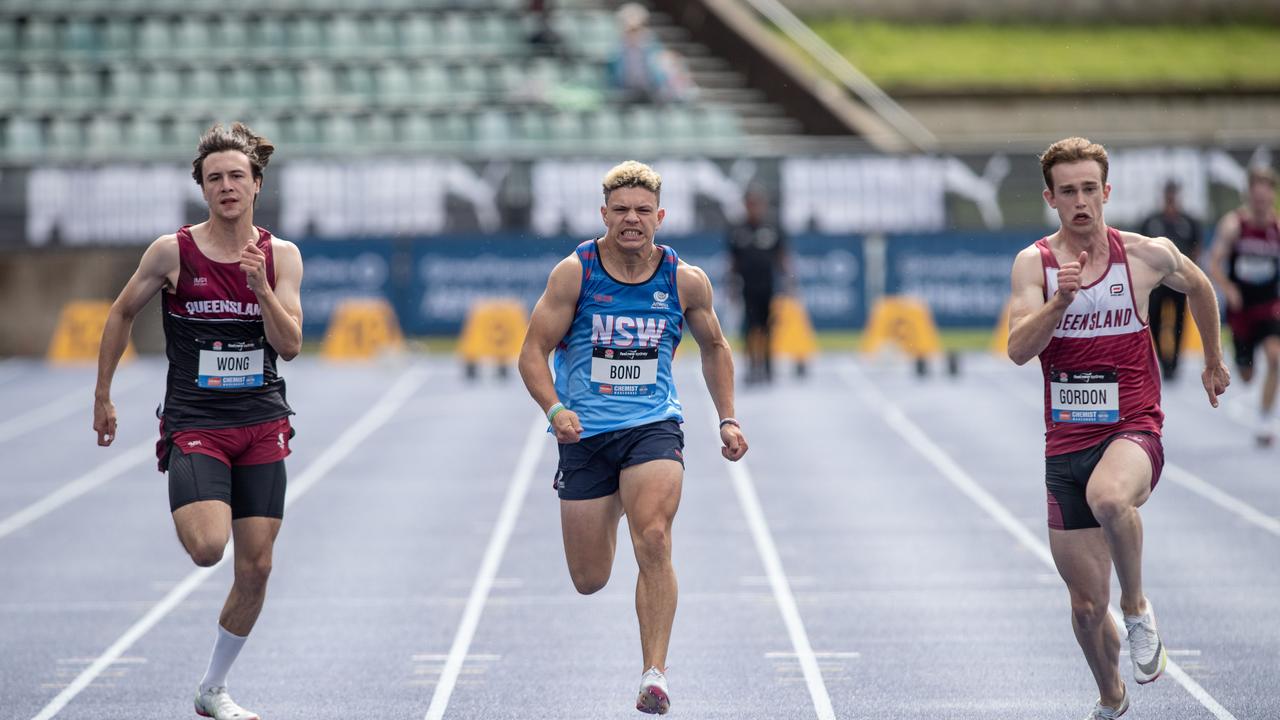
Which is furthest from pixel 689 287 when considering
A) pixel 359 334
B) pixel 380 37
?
pixel 380 37

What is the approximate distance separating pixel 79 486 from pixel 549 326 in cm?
754

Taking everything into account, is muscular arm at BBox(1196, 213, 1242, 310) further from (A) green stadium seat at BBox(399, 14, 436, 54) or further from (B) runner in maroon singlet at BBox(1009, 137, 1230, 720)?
(A) green stadium seat at BBox(399, 14, 436, 54)

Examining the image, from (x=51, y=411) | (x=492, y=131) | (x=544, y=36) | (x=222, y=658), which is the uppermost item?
(x=544, y=36)

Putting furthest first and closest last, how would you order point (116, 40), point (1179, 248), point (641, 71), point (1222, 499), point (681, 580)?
point (116, 40) < point (641, 71) < point (1179, 248) < point (1222, 499) < point (681, 580)

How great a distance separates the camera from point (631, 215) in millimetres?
6320

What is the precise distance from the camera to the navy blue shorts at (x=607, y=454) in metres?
6.46

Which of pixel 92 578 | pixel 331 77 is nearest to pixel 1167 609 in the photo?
pixel 92 578

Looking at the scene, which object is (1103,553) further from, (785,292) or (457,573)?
(785,292)

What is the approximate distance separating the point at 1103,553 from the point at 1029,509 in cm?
543

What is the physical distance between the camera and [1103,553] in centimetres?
612

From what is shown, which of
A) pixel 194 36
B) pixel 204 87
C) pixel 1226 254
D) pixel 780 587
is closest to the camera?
pixel 780 587

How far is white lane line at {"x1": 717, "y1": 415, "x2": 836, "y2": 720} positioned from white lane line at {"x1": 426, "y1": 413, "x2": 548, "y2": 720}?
56.5 inches

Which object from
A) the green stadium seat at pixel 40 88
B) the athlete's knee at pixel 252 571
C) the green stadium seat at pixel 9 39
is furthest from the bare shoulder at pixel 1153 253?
the green stadium seat at pixel 9 39

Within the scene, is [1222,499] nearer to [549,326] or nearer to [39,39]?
[549,326]
